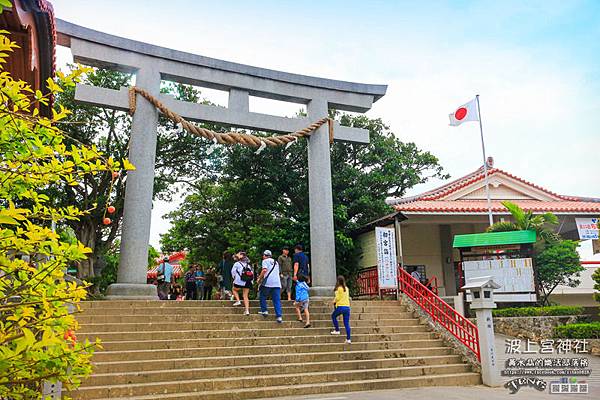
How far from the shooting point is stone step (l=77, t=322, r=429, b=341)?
26.2 ft

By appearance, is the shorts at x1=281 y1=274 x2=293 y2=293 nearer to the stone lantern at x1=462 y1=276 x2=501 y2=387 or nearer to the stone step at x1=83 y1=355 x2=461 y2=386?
the stone step at x1=83 y1=355 x2=461 y2=386

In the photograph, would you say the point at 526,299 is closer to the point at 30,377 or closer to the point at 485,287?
the point at 485,287

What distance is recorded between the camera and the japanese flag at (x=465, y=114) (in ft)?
54.1

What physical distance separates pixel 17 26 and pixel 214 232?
43.5 feet

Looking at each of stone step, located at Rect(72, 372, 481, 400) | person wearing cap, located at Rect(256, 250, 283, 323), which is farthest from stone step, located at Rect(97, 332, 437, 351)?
stone step, located at Rect(72, 372, 481, 400)

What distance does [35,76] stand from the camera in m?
6.61

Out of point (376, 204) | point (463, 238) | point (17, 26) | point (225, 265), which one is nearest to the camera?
point (17, 26)

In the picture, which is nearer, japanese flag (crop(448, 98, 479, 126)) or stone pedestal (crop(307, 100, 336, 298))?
stone pedestal (crop(307, 100, 336, 298))

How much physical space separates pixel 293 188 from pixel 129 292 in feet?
24.5

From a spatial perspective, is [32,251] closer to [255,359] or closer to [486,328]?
[255,359]

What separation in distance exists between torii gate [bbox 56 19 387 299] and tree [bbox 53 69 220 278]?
4076 millimetres

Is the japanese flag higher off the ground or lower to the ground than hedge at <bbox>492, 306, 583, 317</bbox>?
higher

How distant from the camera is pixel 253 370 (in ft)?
25.0

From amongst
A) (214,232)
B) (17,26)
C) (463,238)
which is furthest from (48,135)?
(214,232)
